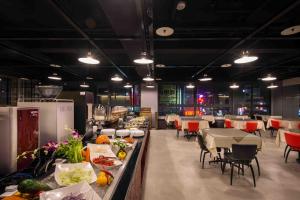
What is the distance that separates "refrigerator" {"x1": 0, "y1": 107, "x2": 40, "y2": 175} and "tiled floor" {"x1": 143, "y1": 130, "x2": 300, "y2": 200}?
7.27 ft

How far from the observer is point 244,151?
364 cm

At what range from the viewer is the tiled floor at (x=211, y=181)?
10.9 ft

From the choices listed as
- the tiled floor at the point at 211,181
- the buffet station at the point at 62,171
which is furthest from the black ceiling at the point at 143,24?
the tiled floor at the point at 211,181

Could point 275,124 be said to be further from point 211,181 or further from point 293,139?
point 211,181

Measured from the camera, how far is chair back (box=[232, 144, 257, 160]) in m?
3.62

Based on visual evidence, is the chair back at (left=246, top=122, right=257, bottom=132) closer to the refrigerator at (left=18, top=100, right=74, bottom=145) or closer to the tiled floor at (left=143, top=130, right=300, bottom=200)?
the tiled floor at (left=143, top=130, right=300, bottom=200)

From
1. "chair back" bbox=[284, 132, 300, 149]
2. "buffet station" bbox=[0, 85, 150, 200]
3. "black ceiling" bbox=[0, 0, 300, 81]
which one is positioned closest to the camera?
"buffet station" bbox=[0, 85, 150, 200]

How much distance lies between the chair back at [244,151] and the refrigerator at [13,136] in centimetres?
335

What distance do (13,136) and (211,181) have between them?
3.55 m

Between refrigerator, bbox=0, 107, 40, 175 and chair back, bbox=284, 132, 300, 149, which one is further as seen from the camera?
chair back, bbox=284, 132, 300, 149

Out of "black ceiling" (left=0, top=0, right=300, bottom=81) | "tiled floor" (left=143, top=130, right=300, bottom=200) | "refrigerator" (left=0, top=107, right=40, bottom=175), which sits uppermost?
"black ceiling" (left=0, top=0, right=300, bottom=81)

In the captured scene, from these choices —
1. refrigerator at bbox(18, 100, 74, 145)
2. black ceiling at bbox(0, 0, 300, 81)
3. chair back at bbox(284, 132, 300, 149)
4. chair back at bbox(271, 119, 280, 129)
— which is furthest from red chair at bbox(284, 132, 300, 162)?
refrigerator at bbox(18, 100, 74, 145)

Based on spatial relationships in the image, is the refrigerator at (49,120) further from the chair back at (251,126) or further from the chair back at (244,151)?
the chair back at (251,126)

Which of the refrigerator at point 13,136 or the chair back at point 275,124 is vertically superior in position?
the refrigerator at point 13,136
